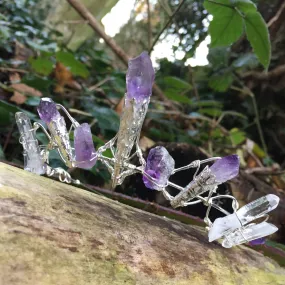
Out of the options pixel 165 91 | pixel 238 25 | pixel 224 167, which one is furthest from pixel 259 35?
pixel 165 91

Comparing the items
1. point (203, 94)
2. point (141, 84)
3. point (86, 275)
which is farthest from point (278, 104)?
point (86, 275)

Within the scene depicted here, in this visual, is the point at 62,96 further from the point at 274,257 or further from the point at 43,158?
the point at 274,257

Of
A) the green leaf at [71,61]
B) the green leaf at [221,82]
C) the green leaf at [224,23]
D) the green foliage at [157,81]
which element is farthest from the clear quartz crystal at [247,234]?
the green leaf at [221,82]

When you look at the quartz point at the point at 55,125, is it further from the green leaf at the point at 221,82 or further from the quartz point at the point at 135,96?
the green leaf at the point at 221,82

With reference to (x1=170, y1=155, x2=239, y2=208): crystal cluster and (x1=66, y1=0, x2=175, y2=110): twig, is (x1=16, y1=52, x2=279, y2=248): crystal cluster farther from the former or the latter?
(x1=66, y1=0, x2=175, y2=110): twig

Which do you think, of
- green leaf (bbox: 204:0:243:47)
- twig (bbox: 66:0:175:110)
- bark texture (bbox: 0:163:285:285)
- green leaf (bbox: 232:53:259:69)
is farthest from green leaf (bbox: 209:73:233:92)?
bark texture (bbox: 0:163:285:285)

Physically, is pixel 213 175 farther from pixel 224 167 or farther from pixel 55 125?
pixel 55 125
